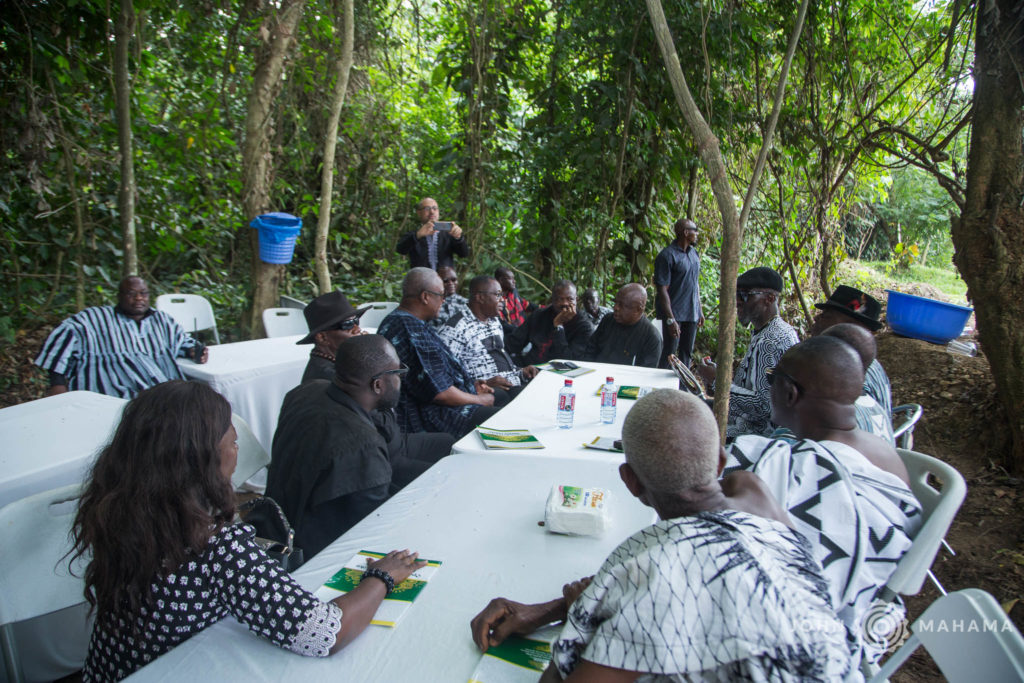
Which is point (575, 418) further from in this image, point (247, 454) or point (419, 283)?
point (247, 454)

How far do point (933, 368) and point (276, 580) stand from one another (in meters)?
5.91

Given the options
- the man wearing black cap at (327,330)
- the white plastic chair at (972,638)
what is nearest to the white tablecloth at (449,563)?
the white plastic chair at (972,638)

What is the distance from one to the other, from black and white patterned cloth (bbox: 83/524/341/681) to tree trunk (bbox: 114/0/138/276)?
14.4ft

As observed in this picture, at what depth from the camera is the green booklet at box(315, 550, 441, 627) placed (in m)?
1.39

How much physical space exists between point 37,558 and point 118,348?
246 centimetres

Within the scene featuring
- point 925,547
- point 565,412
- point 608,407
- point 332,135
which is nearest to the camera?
point 925,547

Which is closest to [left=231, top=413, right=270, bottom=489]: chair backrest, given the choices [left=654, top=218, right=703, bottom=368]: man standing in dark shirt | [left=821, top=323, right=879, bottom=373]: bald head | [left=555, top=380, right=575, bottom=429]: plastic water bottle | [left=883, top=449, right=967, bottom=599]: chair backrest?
[left=555, top=380, right=575, bottom=429]: plastic water bottle

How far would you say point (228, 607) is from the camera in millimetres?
1260

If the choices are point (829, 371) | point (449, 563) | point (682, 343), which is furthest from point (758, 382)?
point (682, 343)

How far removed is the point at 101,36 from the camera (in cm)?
495

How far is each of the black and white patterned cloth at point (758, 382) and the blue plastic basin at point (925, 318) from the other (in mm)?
3417

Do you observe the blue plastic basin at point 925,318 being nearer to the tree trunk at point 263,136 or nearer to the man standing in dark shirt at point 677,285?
the man standing in dark shirt at point 677,285

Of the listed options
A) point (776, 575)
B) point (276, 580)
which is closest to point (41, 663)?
point (276, 580)

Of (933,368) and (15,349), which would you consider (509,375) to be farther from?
(15,349)
